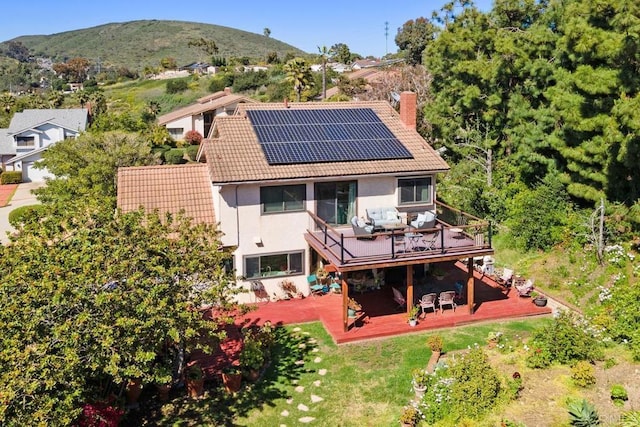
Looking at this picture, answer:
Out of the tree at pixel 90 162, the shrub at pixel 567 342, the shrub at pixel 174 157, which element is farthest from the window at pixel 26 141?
the shrub at pixel 567 342

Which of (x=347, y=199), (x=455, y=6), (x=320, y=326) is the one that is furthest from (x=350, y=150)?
(x=455, y=6)

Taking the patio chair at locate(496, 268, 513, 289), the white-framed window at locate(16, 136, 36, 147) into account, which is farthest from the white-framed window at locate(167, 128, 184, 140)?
the patio chair at locate(496, 268, 513, 289)

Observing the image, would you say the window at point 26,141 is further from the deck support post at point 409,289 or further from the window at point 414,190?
the deck support post at point 409,289

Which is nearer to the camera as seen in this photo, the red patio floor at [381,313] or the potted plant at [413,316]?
the red patio floor at [381,313]

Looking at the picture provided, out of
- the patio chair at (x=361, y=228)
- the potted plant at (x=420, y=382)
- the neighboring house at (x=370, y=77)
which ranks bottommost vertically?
the potted plant at (x=420, y=382)

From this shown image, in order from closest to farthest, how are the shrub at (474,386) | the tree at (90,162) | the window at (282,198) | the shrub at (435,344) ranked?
the shrub at (474,386)
the shrub at (435,344)
the window at (282,198)
the tree at (90,162)

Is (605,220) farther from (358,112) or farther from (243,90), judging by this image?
(243,90)

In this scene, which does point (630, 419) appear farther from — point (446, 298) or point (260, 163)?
point (260, 163)
